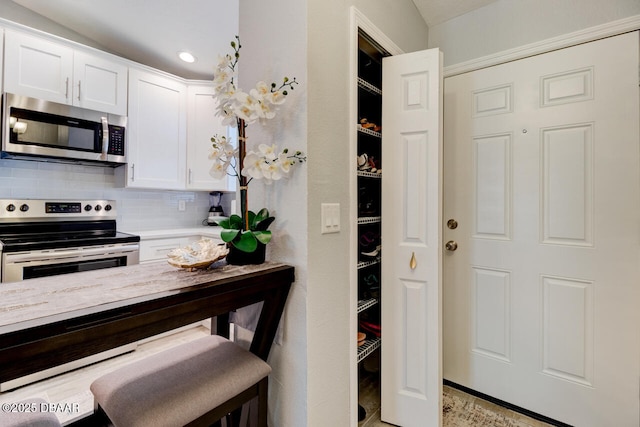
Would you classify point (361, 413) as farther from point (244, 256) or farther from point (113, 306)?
point (113, 306)

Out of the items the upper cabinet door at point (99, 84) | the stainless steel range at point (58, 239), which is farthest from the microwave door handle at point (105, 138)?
the stainless steel range at point (58, 239)

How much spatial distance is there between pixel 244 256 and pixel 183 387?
464 mm

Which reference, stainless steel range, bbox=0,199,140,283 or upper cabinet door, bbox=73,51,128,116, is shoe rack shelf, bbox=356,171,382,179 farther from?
upper cabinet door, bbox=73,51,128,116

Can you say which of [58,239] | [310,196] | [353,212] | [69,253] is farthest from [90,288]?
[58,239]

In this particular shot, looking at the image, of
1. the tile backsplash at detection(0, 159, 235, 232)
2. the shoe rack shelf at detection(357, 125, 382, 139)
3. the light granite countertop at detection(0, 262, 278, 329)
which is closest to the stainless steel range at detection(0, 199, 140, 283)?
the tile backsplash at detection(0, 159, 235, 232)

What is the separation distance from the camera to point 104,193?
272 centimetres

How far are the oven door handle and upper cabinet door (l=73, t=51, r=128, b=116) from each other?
3.72 ft

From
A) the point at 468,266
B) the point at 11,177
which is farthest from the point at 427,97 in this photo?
the point at 11,177

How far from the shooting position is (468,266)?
6.33 ft

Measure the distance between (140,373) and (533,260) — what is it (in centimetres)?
198

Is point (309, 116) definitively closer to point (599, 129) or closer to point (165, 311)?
point (165, 311)

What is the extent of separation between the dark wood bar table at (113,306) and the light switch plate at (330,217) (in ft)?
0.80

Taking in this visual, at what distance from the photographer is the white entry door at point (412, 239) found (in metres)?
1.51

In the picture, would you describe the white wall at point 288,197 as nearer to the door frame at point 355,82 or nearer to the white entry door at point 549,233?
the door frame at point 355,82
